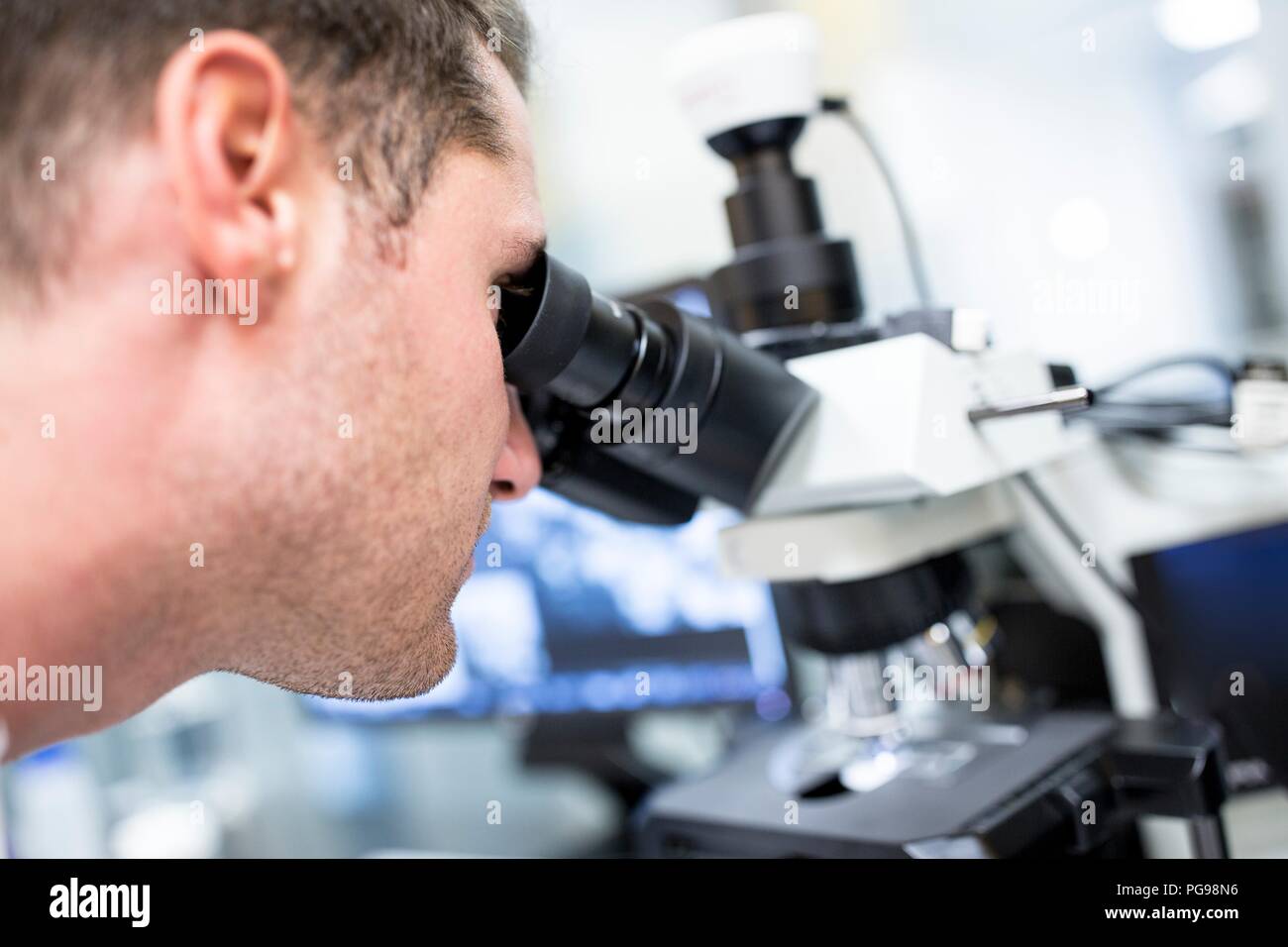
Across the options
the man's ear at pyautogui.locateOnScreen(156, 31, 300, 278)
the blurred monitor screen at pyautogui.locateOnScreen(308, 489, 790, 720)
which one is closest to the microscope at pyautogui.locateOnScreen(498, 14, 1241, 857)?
the man's ear at pyautogui.locateOnScreen(156, 31, 300, 278)

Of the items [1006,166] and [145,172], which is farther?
[1006,166]

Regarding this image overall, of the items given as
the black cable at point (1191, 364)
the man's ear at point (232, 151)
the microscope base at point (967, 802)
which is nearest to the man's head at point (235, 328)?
the man's ear at point (232, 151)

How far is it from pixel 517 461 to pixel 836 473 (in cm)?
19

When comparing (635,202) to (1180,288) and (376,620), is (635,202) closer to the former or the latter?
(1180,288)

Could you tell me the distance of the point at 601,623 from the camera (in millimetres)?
1186

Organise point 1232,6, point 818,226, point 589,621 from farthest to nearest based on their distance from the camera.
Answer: point 589,621
point 1232,6
point 818,226

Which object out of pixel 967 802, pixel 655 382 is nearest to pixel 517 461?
pixel 655 382

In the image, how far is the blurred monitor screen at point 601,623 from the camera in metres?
1.11

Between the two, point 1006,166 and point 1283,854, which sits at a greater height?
point 1006,166

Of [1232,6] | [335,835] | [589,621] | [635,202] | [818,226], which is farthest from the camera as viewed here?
[335,835]

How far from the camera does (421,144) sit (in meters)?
0.49

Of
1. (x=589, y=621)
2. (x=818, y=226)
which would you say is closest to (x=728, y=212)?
(x=818, y=226)

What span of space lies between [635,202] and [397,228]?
1010 mm
